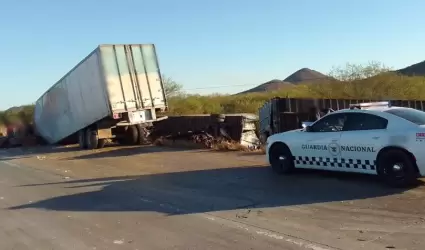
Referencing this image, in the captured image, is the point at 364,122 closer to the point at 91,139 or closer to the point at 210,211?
the point at 210,211

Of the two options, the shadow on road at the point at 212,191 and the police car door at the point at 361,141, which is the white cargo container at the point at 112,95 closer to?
the shadow on road at the point at 212,191

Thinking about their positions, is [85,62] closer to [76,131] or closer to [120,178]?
[76,131]

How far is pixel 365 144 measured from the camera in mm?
8930

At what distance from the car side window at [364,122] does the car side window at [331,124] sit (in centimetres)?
14

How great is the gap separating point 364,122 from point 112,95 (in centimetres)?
1189

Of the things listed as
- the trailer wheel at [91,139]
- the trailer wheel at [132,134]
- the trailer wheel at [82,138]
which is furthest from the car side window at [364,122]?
the trailer wheel at [82,138]

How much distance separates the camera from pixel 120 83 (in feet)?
63.3

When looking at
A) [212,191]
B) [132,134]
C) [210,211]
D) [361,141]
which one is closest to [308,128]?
[361,141]

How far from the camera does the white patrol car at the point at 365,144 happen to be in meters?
8.38

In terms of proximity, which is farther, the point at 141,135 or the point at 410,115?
the point at 141,135

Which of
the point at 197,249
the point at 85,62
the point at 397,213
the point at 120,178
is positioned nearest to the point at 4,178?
the point at 120,178

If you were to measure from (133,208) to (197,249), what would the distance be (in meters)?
2.68

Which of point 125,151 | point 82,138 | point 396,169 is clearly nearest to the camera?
point 396,169

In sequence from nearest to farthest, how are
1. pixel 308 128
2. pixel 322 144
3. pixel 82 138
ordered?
pixel 322 144, pixel 308 128, pixel 82 138
